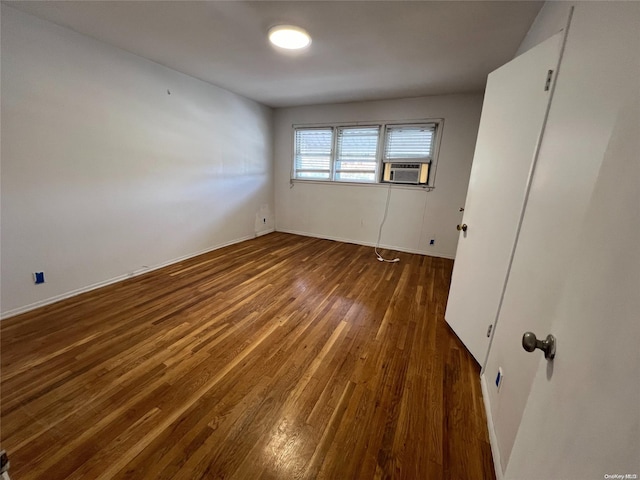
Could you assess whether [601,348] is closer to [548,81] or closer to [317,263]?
[548,81]

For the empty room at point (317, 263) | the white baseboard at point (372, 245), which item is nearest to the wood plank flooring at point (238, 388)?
the empty room at point (317, 263)

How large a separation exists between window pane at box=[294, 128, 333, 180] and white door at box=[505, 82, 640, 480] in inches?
176

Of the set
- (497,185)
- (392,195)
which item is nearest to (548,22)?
(497,185)

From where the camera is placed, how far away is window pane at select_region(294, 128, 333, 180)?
4.73 metres

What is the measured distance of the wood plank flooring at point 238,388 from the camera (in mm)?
1185

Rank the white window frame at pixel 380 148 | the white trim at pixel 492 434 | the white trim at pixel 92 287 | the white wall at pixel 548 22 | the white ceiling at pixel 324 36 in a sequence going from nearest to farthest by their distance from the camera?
the white trim at pixel 492 434, the white wall at pixel 548 22, the white ceiling at pixel 324 36, the white trim at pixel 92 287, the white window frame at pixel 380 148

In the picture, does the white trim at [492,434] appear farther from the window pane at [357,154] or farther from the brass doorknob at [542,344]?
the window pane at [357,154]

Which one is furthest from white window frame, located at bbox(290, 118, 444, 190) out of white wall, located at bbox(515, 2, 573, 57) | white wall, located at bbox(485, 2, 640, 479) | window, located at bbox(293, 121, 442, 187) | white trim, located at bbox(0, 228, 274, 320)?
white wall, located at bbox(485, 2, 640, 479)

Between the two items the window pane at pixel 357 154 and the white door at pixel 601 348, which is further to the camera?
the window pane at pixel 357 154

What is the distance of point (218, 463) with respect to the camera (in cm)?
117

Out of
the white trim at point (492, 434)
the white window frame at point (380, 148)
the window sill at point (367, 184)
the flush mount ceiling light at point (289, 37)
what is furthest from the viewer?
the window sill at point (367, 184)

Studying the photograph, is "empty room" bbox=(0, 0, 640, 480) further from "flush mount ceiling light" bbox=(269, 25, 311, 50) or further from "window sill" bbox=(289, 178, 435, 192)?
"window sill" bbox=(289, 178, 435, 192)

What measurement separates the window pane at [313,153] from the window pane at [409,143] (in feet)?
3.54

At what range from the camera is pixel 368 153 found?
4.47 m
